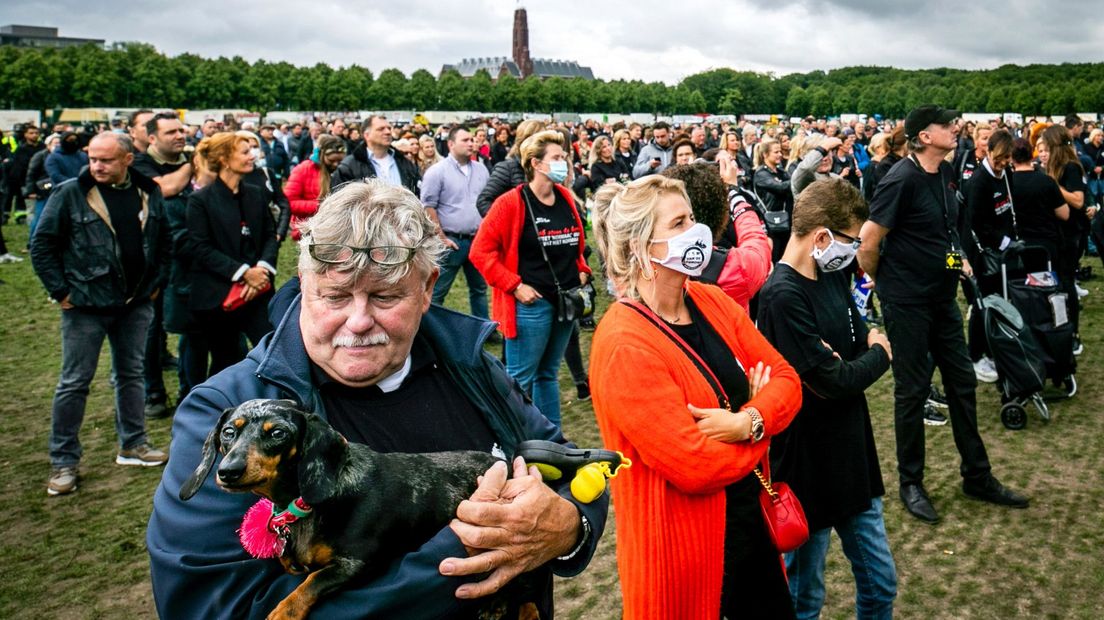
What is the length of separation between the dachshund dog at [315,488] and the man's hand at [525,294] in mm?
3983

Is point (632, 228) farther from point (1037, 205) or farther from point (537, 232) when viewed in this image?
point (1037, 205)

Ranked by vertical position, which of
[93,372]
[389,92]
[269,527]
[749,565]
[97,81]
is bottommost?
[93,372]

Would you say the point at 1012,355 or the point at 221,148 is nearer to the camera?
the point at 221,148

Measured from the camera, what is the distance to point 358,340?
172 centimetres

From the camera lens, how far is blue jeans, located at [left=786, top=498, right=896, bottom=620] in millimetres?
3197

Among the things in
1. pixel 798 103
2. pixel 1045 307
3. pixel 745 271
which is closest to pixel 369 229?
pixel 745 271

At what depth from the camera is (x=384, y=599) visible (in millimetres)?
1445

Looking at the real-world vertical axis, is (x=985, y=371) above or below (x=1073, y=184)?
below

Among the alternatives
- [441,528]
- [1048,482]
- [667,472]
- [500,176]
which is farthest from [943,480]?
[441,528]

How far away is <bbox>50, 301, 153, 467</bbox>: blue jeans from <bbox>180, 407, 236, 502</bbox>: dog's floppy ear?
15.1 feet

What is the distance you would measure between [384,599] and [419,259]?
75 cm

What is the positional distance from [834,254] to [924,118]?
2.03 meters

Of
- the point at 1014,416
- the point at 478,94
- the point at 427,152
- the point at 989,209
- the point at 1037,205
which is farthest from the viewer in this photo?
the point at 478,94

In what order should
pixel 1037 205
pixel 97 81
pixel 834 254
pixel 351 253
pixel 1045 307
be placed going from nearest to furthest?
pixel 351 253
pixel 834 254
pixel 1045 307
pixel 1037 205
pixel 97 81
